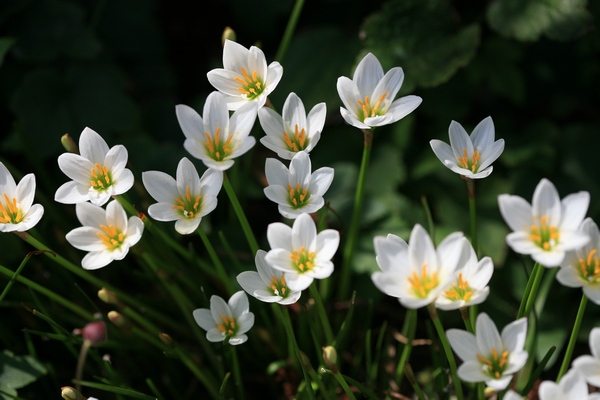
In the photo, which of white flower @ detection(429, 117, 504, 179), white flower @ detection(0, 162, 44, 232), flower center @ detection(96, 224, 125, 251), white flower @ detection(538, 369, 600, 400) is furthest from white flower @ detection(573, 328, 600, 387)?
white flower @ detection(0, 162, 44, 232)

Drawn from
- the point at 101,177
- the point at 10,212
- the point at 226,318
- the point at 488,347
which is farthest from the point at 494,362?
the point at 10,212

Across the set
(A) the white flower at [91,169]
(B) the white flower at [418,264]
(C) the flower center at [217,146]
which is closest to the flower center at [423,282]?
(B) the white flower at [418,264]

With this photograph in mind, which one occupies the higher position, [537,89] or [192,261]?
[537,89]

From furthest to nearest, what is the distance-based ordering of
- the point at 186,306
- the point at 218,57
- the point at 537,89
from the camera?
1. the point at 218,57
2. the point at 537,89
3. the point at 186,306

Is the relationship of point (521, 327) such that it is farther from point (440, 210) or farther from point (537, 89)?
point (537, 89)

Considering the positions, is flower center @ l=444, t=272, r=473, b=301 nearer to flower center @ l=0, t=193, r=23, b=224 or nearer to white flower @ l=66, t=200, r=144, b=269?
white flower @ l=66, t=200, r=144, b=269

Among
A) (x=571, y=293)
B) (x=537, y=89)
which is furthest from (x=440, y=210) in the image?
(x=537, y=89)

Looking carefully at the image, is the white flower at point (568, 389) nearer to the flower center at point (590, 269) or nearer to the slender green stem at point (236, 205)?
the flower center at point (590, 269)
